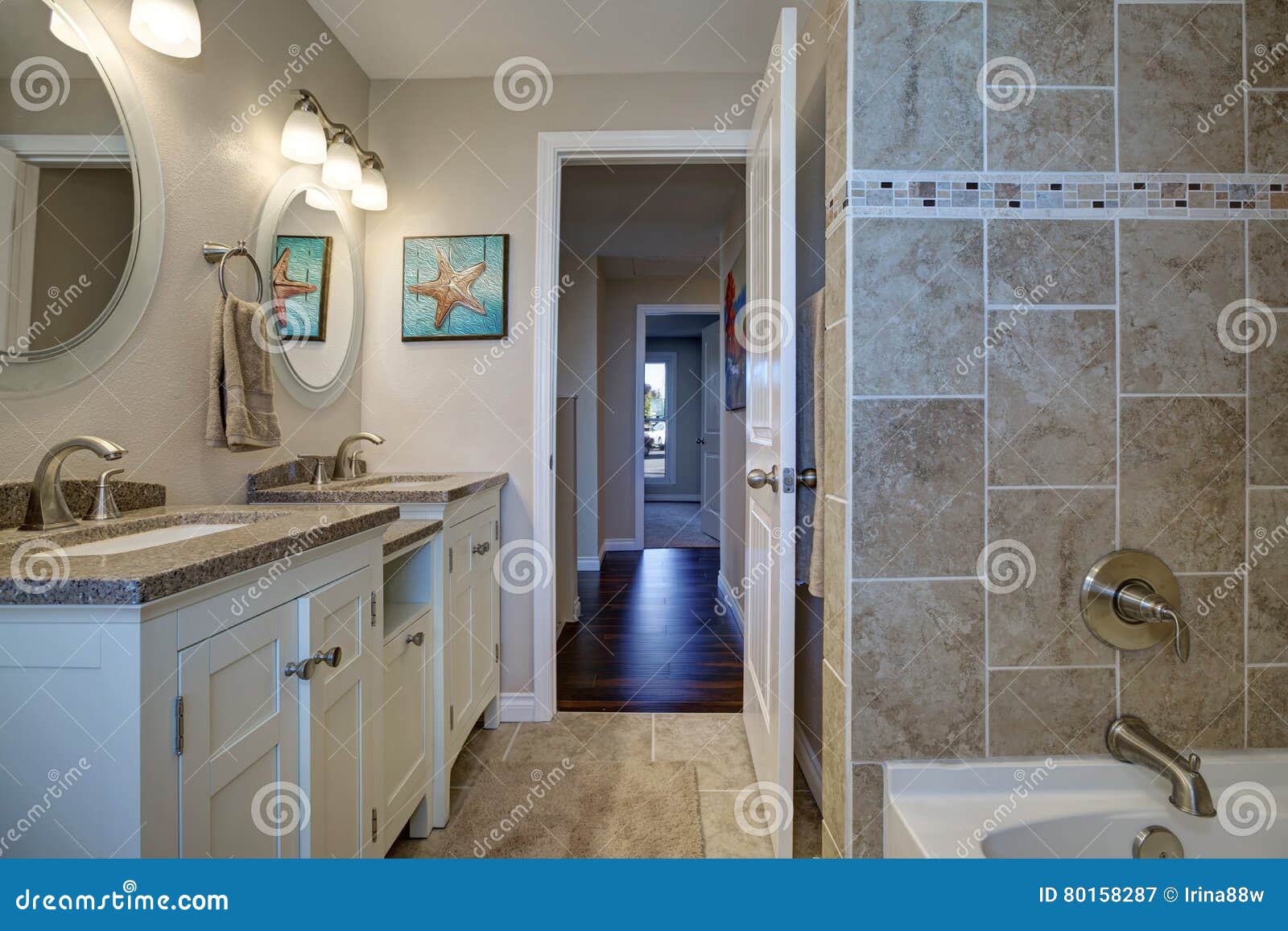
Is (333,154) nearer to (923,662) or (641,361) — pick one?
(923,662)

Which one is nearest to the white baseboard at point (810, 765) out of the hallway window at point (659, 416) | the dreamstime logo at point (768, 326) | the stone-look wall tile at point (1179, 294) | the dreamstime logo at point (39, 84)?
the dreamstime logo at point (768, 326)

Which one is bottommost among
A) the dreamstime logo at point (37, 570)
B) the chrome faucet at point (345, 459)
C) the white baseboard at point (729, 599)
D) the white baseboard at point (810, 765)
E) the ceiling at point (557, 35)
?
the white baseboard at point (810, 765)

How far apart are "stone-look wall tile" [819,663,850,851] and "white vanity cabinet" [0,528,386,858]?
3.12 ft

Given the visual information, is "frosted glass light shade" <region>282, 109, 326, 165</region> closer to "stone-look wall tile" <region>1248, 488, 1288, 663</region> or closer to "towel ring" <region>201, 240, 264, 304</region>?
"towel ring" <region>201, 240, 264, 304</region>

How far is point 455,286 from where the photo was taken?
246cm

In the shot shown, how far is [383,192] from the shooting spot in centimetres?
237

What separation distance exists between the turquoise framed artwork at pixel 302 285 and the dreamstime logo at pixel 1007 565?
1.94 meters

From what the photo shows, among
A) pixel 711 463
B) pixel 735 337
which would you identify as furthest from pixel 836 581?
pixel 711 463

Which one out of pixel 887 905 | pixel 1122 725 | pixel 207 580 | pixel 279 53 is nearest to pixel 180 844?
pixel 207 580

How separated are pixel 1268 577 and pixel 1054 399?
1.80 ft

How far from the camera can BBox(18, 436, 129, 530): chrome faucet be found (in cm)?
111

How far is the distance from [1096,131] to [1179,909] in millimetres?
1328

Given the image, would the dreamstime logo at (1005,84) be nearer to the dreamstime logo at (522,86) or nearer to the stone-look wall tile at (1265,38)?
the stone-look wall tile at (1265,38)

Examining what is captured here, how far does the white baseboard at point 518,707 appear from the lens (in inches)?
96.9
